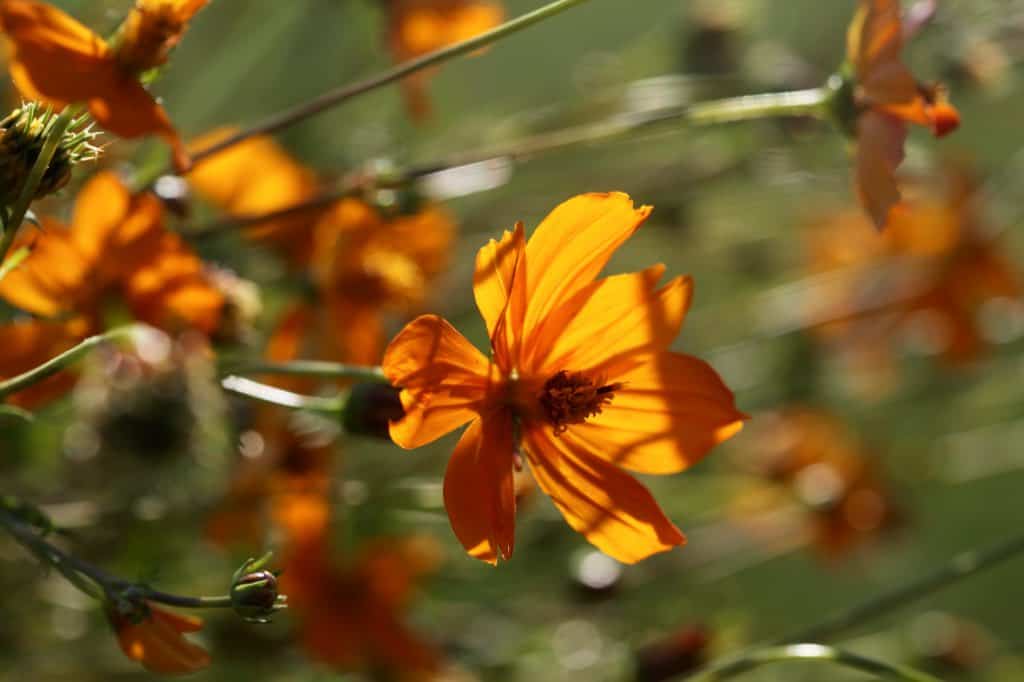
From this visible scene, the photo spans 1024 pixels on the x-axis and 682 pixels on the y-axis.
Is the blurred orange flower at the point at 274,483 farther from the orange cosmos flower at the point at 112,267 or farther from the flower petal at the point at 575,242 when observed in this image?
Result: the flower petal at the point at 575,242

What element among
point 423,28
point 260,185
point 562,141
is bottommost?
point 562,141

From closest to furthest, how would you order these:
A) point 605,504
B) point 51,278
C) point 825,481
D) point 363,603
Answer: point 605,504 < point 51,278 < point 363,603 < point 825,481

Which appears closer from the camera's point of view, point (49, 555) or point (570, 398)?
point (49, 555)

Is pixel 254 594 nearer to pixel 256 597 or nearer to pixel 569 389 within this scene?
pixel 256 597

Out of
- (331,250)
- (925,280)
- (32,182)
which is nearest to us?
(32,182)

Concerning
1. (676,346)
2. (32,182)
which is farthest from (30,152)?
(676,346)

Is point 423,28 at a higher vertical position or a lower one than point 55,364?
higher

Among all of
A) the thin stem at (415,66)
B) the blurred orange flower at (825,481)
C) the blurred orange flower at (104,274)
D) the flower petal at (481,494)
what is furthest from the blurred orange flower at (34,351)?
the blurred orange flower at (825,481)

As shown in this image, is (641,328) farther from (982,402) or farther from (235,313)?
(982,402)
